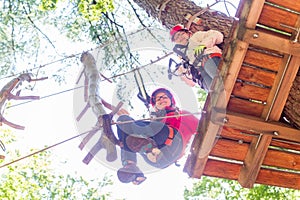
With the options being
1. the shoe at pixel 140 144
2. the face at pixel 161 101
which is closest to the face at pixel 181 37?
the face at pixel 161 101

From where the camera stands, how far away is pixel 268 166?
2748 millimetres

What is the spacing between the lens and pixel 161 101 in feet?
11.8

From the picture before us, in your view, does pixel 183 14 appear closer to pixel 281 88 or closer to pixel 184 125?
pixel 184 125

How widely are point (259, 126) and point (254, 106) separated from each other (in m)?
0.13

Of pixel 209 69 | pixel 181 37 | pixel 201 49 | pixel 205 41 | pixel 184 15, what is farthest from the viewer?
pixel 184 15

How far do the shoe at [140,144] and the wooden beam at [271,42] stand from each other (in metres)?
1.35

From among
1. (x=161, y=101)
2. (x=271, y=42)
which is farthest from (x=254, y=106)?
(x=161, y=101)

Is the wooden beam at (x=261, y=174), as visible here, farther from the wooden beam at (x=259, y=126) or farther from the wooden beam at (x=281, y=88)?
the wooden beam at (x=281, y=88)

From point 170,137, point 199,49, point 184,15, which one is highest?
point 184,15

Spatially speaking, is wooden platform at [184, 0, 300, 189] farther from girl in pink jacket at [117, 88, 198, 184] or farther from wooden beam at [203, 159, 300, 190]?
girl in pink jacket at [117, 88, 198, 184]

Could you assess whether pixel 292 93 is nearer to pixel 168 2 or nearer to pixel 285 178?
pixel 285 178

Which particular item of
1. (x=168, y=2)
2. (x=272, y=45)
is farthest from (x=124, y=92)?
(x=272, y=45)

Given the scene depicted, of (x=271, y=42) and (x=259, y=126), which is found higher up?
(x=271, y=42)

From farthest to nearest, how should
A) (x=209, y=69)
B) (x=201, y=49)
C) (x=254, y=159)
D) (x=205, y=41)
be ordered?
(x=205, y=41)
(x=201, y=49)
(x=209, y=69)
(x=254, y=159)
